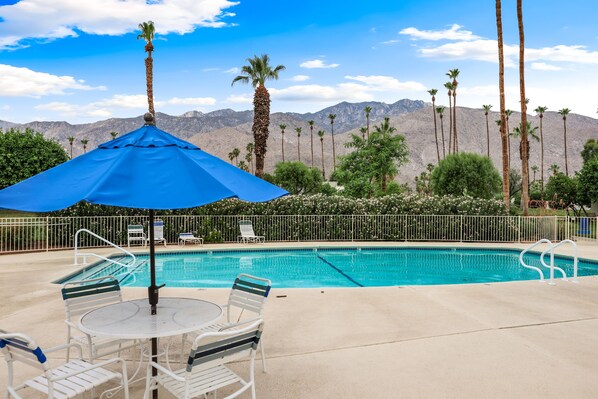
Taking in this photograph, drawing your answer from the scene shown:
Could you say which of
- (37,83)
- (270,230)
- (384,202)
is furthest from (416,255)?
(37,83)

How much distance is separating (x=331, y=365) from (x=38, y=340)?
12.0ft

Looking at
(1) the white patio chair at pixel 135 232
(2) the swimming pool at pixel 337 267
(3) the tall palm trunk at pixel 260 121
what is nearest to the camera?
(2) the swimming pool at pixel 337 267

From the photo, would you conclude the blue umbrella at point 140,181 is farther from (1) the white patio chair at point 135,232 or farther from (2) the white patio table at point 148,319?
(1) the white patio chair at point 135,232

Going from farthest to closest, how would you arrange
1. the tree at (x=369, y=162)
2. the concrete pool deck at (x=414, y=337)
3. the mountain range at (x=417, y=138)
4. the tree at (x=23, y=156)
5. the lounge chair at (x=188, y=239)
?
the mountain range at (x=417, y=138) < the tree at (x=369, y=162) < the tree at (x=23, y=156) < the lounge chair at (x=188, y=239) < the concrete pool deck at (x=414, y=337)

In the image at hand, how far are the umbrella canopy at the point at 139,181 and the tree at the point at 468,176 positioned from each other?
31033 millimetres

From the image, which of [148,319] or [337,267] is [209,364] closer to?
[148,319]

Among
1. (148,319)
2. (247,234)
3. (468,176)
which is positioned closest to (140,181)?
(148,319)

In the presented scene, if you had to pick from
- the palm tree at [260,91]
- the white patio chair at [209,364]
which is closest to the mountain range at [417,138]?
the palm tree at [260,91]

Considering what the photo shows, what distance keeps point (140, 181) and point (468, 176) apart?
3221 centimetres

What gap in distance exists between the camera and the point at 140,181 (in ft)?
11.1

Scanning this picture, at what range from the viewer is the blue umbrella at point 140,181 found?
10.6 ft

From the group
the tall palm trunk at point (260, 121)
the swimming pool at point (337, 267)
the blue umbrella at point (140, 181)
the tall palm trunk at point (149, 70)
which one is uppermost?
the tall palm trunk at point (149, 70)

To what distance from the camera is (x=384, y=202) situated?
63.1ft

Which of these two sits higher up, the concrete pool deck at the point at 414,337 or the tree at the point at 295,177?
the tree at the point at 295,177
